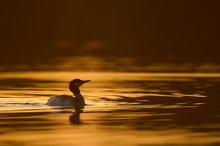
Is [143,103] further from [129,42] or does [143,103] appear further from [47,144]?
[129,42]

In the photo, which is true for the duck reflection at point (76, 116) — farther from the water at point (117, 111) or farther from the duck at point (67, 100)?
the duck at point (67, 100)

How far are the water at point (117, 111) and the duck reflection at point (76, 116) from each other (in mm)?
19

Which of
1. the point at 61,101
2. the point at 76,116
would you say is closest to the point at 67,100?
the point at 61,101

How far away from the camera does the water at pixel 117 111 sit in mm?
24625

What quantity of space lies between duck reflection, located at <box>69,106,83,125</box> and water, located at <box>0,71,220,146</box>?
19 millimetres

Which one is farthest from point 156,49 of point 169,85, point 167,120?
point 167,120

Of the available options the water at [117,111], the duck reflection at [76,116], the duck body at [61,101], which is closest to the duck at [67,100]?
the duck body at [61,101]

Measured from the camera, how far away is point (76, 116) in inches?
1144

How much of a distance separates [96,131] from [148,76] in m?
14.0

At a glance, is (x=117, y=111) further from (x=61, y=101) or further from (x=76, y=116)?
(x=61, y=101)

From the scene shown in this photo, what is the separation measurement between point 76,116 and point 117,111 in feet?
3.57

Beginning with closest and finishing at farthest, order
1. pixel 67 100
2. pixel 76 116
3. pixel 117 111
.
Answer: pixel 76 116 → pixel 117 111 → pixel 67 100

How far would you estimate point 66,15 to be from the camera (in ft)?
359

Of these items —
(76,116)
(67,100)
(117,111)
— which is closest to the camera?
(76,116)
